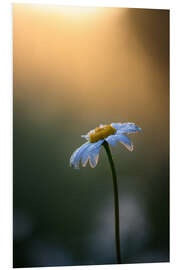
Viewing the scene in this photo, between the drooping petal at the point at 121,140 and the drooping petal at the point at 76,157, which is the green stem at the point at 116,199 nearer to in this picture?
the drooping petal at the point at 121,140

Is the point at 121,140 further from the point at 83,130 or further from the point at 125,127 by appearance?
the point at 83,130

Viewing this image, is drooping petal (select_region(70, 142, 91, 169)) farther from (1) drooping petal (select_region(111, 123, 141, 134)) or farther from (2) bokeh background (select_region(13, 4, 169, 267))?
(1) drooping petal (select_region(111, 123, 141, 134))

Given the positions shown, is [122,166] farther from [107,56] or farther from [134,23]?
[134,23]

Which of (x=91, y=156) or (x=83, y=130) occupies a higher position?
(x=83, y=130)

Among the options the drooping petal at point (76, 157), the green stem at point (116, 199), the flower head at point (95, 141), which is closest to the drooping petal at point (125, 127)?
the flower head at point (95, 141)

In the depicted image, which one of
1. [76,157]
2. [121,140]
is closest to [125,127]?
[121,140]

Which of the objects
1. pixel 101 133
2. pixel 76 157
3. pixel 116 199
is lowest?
pixel 116 199

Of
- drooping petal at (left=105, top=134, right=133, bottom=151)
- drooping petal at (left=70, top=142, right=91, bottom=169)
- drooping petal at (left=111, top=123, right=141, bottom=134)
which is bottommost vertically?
drooping petal at (left=70, top=142, right=91, bottom=169)

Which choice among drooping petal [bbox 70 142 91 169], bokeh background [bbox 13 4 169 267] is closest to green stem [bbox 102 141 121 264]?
bokeh background [bbox 13 4 169 267]
